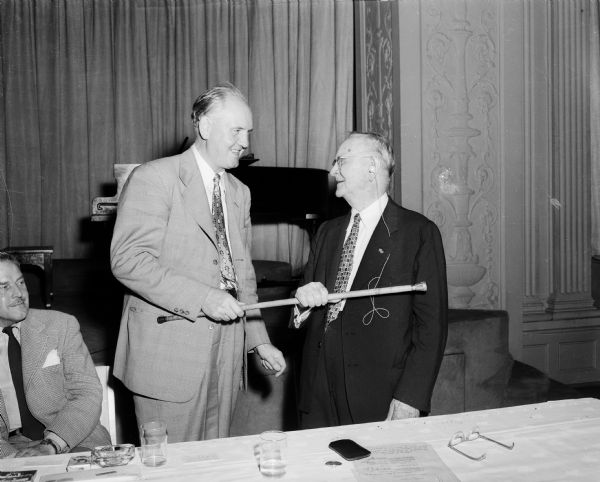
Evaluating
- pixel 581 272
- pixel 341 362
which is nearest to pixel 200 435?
pixel 341 362

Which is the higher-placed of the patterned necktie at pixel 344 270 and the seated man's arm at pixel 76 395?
the patterned necktie at pixel 344 270

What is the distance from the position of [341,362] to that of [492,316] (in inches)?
66.9

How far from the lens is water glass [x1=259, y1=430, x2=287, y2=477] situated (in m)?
1.30

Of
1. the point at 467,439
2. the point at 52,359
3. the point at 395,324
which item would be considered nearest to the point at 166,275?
the point at 52,359

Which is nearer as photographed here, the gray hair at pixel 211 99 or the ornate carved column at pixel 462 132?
the gray hair at pixel 211 99

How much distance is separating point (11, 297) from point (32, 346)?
0.58 feet

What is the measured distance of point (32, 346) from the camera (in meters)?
2.05

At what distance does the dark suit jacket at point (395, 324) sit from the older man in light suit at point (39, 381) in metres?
0.78

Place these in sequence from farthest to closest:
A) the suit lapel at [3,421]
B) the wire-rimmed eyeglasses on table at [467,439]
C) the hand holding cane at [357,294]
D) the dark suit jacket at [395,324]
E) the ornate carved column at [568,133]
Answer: the ornate carved column at [568,133], the dark suit jacket at [395,324], the suit lapel at [3,421], the hand holding cane at [357,294], the wire-rimmed eyeglasses on table at [467,439]

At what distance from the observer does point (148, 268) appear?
1.85m

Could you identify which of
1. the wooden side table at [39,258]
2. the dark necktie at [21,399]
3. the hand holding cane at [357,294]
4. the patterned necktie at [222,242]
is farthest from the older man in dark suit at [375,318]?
the wooden side table at [39,258]

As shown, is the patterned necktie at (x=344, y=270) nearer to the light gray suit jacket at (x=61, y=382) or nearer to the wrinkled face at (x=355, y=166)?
the wrinkled face at (x=355, y=166)

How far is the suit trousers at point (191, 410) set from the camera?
1.95 metres

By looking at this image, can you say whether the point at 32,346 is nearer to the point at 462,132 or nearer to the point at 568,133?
the point at 462,132
